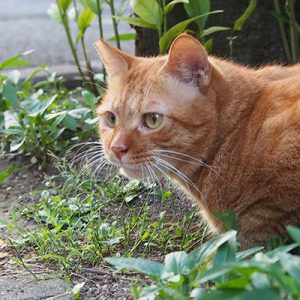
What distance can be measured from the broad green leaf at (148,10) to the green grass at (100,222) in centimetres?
78

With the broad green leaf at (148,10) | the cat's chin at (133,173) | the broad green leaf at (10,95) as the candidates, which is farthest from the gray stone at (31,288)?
the broad green leaf at (10,95)

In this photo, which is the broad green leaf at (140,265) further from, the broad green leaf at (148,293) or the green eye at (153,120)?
the green eye at (153,120)

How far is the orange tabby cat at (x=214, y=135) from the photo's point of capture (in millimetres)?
2697

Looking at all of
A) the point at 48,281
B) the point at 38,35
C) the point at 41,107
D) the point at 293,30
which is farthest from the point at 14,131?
Answer: the point at 38,35

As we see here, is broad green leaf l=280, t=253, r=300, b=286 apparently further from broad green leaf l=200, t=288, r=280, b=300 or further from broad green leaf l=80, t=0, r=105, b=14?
broad green leaf l=80, t=0, r=105, b=14

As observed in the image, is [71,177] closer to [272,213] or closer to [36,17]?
[272,213]

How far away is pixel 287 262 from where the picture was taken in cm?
182

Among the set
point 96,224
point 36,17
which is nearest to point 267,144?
point 96,224

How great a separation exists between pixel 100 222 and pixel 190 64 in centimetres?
82

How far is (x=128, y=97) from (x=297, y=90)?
0.63m

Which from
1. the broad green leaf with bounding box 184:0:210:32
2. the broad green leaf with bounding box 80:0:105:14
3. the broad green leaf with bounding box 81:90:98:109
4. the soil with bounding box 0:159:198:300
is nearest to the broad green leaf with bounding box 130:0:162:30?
the broad green leaf with bounding box 184:0:210:32

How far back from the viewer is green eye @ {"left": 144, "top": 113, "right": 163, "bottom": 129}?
2830 millimetres

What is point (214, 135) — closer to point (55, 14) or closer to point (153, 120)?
point (153, 120)

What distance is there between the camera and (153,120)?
2.84 metres
